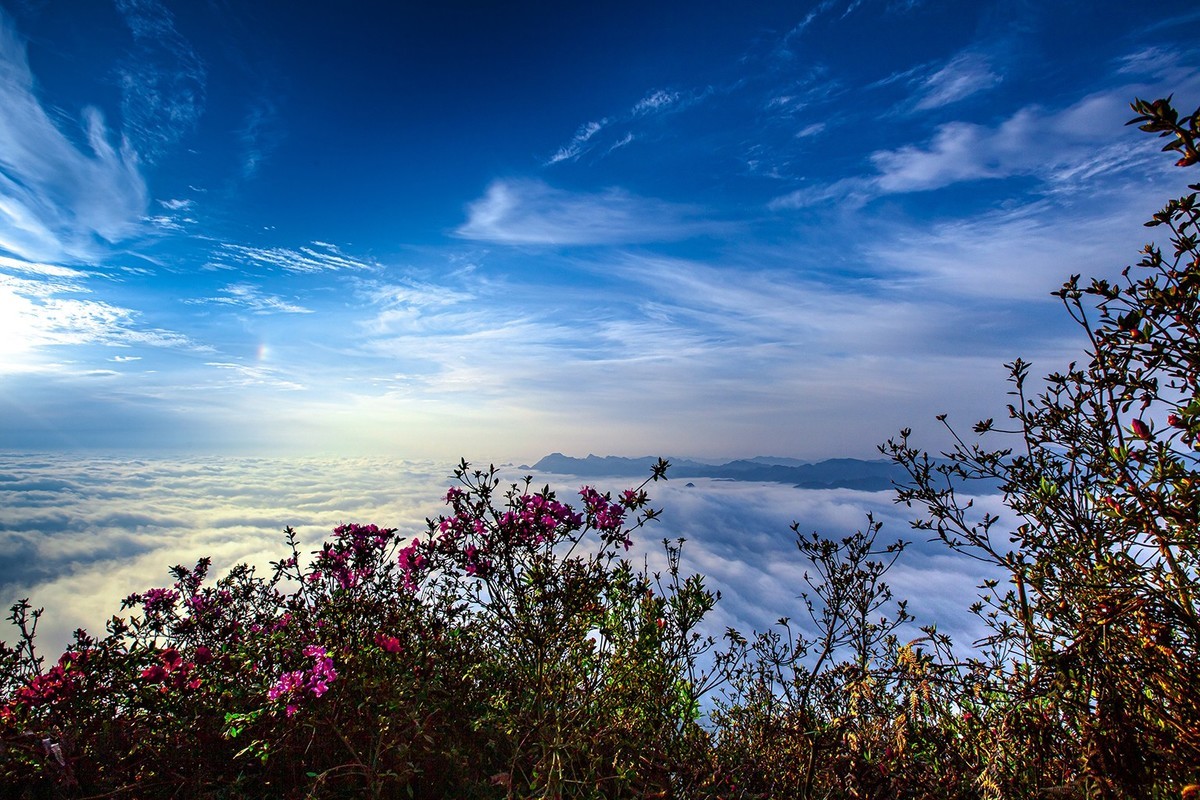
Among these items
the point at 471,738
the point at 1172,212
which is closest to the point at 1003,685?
the point at 1172,212

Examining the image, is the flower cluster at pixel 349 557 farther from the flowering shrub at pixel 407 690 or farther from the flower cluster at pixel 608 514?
the flower cluster at pixel 608 514

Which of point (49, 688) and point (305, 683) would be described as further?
point (49, 688)

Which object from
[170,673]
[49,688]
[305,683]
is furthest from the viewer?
[170,673]

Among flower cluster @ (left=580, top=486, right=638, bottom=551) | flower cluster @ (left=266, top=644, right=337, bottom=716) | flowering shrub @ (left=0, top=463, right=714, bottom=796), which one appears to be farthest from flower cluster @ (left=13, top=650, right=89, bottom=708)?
flower cluster @ (left=580, top=486, right=638, bottom=551)

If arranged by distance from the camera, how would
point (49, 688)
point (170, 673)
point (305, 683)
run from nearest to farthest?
point (305, 683)
point (49, 688)
point (170, 673)

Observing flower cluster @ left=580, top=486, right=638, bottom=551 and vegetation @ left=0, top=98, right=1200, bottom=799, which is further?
flower cluster @ left=580, top=486, right=638, bottom=551

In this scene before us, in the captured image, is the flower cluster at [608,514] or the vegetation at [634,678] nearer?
the vegetation at [634,678]

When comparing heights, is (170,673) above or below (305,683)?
below

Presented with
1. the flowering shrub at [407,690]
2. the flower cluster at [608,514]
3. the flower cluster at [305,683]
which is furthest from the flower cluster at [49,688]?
the flower cluster at [608,514]

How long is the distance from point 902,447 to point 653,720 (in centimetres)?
271

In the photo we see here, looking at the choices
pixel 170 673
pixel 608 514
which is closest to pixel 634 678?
pixel 608 514

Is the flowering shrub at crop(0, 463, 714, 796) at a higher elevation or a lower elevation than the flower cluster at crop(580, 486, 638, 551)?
lower

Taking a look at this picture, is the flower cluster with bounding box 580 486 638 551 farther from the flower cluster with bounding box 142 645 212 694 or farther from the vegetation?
the flower cluster with bounding box 142 645 212 694

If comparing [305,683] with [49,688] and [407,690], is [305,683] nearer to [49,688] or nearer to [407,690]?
[407,690]
